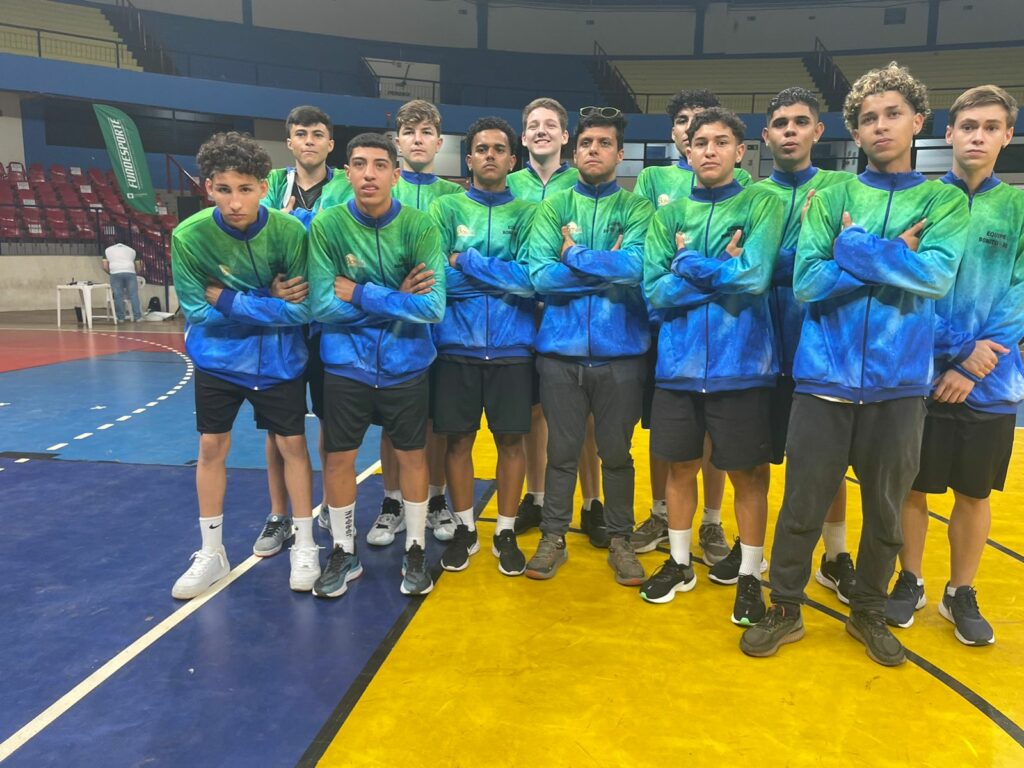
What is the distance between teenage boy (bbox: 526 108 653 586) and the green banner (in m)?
15.1

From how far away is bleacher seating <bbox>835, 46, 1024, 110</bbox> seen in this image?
817 inches

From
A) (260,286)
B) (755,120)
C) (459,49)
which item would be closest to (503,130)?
(260,286)

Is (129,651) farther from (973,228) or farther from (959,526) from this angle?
(973,228)

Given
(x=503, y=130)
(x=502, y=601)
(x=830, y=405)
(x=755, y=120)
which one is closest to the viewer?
(x=830, y=405)

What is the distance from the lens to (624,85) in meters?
23.2

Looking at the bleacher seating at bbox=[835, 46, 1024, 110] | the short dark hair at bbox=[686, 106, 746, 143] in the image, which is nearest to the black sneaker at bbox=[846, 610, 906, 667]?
the short dark hair at bbox=[686, 106, 746, 143]

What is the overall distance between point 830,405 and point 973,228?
885 mm

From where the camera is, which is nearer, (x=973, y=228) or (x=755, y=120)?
(x=973, y=228)

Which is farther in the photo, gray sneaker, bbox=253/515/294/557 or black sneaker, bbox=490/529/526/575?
gray sneaker, bbox=253/515/294/557

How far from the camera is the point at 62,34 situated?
19.0 meters

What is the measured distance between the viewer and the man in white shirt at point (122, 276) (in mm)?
13453

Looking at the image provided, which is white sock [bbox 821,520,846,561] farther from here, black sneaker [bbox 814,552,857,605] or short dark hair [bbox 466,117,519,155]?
short dark hair [bbox 466,117,519,155]

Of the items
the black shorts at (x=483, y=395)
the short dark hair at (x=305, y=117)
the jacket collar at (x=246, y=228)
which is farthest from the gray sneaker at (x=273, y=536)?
the short dark hair at (x=305, y=117)

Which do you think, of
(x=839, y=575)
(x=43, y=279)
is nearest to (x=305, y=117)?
(x=839, y=575)
